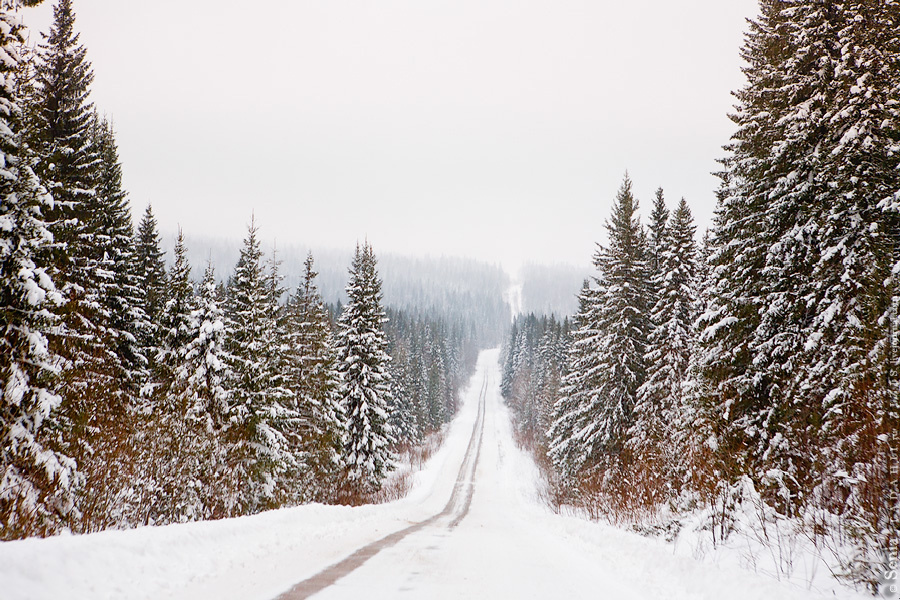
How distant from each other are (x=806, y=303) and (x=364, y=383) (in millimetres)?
21206

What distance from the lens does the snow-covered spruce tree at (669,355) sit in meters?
18.0

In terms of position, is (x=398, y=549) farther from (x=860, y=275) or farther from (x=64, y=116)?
(x=64, y=116)

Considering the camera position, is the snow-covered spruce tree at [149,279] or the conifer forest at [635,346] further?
the snow-covered spruce tree at [149,279]

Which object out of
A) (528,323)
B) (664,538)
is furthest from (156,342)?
(528,323)

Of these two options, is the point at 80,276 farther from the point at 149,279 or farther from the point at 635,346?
the point at 635,346

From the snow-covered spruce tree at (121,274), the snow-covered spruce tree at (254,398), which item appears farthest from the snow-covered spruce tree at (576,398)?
the snow-covered spruce tree at (121,274)

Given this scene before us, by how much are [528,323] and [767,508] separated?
10187 centimetres

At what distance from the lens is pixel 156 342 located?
69.8 feet

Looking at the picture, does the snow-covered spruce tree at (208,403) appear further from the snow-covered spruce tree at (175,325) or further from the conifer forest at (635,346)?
the snow-covered spruce tree at (175,325)

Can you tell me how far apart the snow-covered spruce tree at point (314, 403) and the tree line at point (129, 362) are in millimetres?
106

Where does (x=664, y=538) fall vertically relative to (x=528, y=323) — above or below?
below

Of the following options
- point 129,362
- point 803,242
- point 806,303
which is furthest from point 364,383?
point 803,242

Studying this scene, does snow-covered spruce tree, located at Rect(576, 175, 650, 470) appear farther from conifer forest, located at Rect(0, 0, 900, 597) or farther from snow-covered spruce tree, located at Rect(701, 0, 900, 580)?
snow-covered spruce tree, located at Rect(701, 0, 900, 580)

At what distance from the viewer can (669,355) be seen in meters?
19.1
